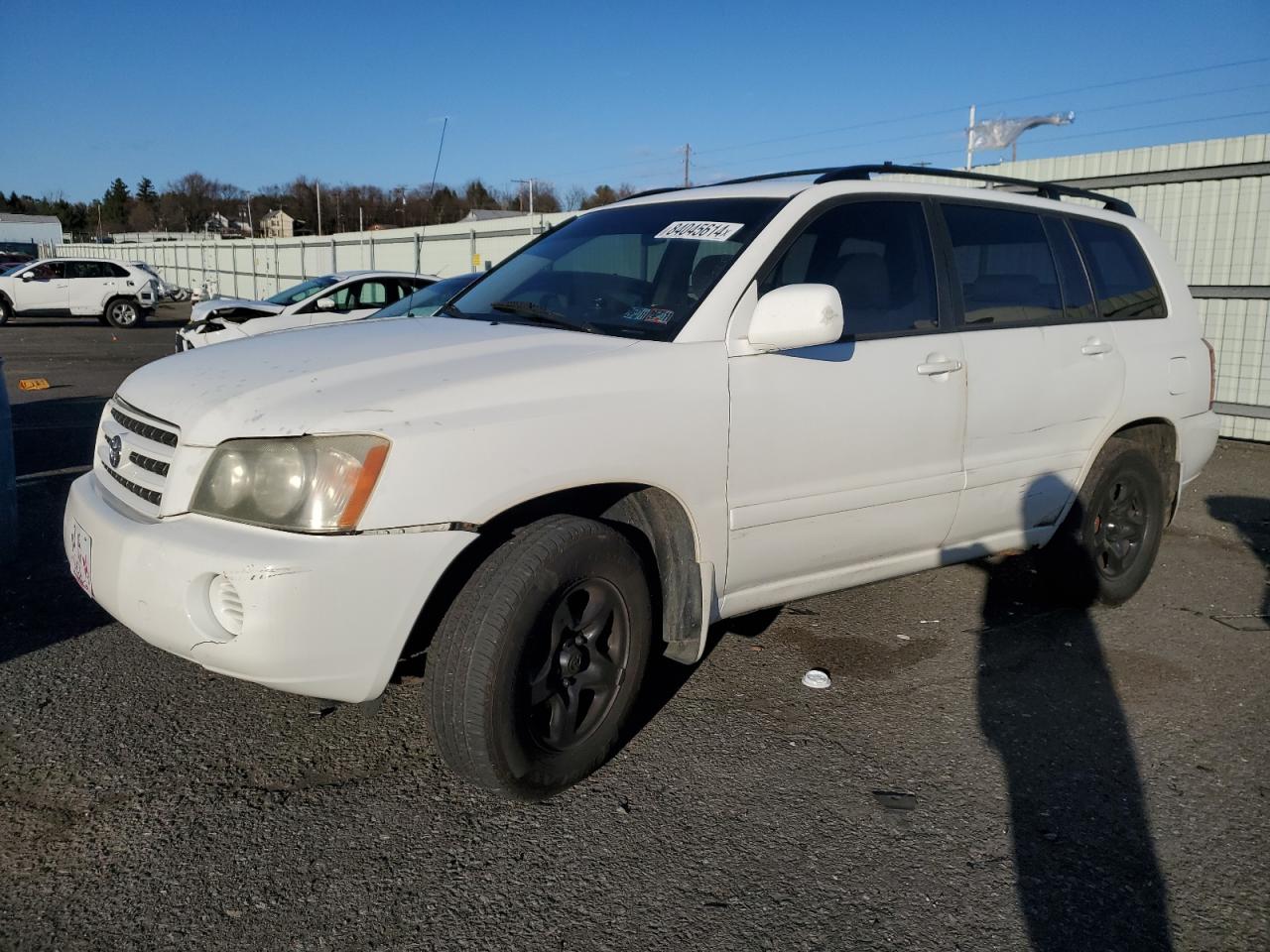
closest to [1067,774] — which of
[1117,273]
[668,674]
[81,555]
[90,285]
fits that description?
[668,674]

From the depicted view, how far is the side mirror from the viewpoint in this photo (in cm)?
306

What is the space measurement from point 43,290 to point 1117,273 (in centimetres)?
2563

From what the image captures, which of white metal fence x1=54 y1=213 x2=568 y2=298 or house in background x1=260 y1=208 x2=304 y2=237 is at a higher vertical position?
house in background x1=260 y1=208 x2=304 y2=237

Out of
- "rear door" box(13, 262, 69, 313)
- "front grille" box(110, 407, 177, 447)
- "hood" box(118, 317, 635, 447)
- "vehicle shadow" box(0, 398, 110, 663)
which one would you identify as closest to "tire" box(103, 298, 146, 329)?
"rear door" box(13, 262, 69, 313)

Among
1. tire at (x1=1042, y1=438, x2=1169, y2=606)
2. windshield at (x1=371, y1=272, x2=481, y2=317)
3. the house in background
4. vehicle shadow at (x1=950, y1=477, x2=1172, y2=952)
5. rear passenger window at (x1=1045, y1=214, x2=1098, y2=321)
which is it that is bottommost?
vehicle shadow at (x1=950, y1=477, x2=1172, y2=952)

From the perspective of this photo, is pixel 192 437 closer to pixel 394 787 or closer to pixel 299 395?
pixel 299 395

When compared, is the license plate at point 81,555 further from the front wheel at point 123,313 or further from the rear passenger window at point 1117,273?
the front wheel at point 123,313

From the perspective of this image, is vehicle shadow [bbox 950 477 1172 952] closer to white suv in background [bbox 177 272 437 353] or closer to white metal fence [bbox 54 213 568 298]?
white suv in background [bbox 177 272 437 353]

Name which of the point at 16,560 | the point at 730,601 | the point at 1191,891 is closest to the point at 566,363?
the point at 730,601

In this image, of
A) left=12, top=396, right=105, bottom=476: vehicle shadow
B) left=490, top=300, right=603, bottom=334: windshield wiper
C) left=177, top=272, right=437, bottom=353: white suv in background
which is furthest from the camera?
left=177, top=272, right=437, bottom=353: white suv in background

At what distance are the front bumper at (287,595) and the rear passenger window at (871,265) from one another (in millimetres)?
1647

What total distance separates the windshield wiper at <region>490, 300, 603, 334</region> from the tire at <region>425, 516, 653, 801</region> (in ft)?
2.56

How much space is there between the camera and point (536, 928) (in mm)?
2430

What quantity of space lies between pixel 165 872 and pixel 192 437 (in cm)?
113
